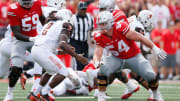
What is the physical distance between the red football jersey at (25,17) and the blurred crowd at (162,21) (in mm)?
5074

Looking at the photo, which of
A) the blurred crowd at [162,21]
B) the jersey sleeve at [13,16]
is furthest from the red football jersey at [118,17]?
the blurred crowd at [162,21]

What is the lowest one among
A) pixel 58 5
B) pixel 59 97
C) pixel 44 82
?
pixel 59 97

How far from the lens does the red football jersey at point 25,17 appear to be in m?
7.59

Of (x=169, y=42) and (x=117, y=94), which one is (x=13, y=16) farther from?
(x=169, y=42)

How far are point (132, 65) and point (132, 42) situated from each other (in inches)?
12.9

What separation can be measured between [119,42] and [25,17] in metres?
1.61

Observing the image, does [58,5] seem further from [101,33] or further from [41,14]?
[101,33]

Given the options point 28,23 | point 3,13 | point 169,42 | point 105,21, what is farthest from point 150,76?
point 3,13

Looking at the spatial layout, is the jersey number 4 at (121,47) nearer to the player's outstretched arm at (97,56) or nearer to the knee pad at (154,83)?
the player's outstretched arm at (97,56)

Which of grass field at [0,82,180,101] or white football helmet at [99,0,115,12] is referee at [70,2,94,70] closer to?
grass field at [0,82,180,101]

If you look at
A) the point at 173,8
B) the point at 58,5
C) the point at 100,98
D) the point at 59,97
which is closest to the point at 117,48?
the point at 100,98

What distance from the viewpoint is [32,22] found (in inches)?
304

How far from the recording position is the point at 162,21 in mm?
13570

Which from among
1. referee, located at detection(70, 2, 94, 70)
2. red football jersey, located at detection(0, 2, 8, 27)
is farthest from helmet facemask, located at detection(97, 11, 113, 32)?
red football jersey, located at detection(0, 2, 8, 27)
